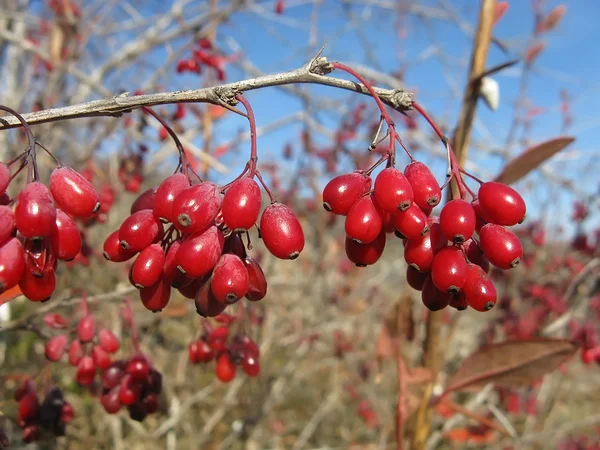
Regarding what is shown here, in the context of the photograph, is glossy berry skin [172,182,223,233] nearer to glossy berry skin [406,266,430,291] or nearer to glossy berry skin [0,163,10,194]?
glossy berry skin [0,163,10,194]

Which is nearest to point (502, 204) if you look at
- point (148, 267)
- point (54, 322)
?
point (148, 267)

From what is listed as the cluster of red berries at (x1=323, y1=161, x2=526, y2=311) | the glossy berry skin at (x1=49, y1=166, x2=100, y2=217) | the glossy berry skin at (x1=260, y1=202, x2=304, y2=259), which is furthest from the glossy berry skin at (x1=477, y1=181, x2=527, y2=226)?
the glossy berry skin at (x1=49, y1=166, x2=100, y2=217)

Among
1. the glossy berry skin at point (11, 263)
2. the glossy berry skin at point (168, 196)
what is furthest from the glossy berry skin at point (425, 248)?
the glossy berry skin at point (11, 263)

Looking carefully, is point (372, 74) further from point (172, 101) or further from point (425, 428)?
point (172, 101)

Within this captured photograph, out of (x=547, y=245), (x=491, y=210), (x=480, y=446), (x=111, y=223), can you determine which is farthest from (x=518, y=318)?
(x=111, y=223)

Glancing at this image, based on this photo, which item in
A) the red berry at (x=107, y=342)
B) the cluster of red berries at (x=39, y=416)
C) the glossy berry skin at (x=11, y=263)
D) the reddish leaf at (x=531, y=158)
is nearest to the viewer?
the glossy berry skin at (x=11, y=263)

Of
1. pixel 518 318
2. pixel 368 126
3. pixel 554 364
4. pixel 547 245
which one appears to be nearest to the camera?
pixel 554 364

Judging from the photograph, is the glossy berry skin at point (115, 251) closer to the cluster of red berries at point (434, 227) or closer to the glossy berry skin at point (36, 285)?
the glossy berry skin at point (36, 285)
